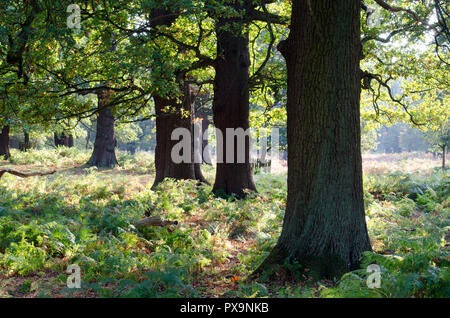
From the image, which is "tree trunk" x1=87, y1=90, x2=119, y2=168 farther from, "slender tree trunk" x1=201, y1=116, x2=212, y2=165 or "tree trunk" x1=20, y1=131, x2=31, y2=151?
"slender tree trunk" x1=201, y1=116, x2=212, y2=165

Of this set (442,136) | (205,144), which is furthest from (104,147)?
(442,136)

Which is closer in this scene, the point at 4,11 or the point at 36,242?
the point at 36,242

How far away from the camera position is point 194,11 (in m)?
8.16

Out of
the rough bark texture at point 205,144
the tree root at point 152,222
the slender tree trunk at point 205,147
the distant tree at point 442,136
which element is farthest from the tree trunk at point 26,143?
the distant tree at point 442,136

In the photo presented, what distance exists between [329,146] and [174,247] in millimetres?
3381

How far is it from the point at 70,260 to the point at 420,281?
4.67 metres

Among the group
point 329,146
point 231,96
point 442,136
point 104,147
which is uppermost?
point 231,96

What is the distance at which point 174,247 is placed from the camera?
6840mm

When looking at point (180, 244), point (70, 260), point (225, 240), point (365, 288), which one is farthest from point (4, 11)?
point (365, 288)

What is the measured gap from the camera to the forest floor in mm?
4302

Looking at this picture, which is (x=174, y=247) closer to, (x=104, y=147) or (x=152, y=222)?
(x=152, y=222)

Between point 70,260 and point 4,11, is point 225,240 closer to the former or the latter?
point 70,260

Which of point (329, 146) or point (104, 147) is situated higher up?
point (104, 147)

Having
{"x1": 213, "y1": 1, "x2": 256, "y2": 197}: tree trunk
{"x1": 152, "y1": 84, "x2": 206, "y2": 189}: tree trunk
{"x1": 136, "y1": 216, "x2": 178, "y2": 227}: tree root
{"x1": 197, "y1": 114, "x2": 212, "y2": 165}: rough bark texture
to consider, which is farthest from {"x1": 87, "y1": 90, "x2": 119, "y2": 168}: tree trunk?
{"x1": 136, "y1": 216, "x2": 178, "y2": 227}: tree root
